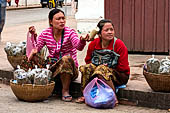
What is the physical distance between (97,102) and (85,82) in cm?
Result: 40

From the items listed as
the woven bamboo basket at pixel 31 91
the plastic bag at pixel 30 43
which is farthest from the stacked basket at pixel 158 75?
the plastic bag at pixel 30 43

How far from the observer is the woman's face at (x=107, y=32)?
5637mm

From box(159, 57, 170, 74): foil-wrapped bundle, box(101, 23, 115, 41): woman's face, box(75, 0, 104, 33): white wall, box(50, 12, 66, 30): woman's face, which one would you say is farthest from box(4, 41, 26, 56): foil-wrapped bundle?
box(75, 0, 104, 33): white wall

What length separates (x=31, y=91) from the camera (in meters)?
5.49

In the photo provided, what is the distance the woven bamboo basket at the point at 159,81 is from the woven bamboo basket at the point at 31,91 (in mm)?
1199

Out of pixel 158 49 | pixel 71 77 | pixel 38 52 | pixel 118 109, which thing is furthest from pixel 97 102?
pixel 158 49

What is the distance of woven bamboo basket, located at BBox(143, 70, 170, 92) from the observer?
528 cm

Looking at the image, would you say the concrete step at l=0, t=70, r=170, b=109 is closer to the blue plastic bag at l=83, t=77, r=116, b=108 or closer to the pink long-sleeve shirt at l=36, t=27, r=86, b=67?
the blue plastic bag at l=83, t=77, r=116, b=108

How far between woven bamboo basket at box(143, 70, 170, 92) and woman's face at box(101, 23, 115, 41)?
0.63 metres

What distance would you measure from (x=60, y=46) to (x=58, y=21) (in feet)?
1.09

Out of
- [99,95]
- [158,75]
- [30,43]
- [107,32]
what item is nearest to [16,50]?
[30,43]

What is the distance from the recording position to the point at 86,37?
5566 mm

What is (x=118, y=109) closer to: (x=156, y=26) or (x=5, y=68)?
(x=5, y=68)

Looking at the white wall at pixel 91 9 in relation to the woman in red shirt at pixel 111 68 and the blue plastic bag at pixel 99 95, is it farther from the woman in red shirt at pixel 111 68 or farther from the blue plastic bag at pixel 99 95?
the blue plastic bag at pixel 99 95
